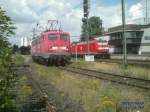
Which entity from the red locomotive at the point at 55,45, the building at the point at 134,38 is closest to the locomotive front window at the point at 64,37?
the red locomotive at the point at 55,45

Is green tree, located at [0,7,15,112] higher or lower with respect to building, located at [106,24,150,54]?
lower

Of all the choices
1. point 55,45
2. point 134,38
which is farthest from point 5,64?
point 134,38

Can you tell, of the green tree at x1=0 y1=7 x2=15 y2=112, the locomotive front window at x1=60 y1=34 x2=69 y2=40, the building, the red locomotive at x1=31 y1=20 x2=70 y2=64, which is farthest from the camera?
the building

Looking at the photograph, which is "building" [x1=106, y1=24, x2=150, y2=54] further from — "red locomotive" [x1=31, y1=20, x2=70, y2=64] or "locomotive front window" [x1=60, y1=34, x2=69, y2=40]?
"red locomotive" [x1=31, y1=20, x2=70, y2=64]

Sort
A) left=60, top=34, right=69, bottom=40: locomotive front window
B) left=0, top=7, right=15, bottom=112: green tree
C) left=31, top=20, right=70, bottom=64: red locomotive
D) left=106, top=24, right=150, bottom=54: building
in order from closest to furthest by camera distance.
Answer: left=0, top=7, right=15, bottom=112: green tree < left=31, top=20, right=70, bottom=64: red locomotive < left=60, top=34, right=69, bottom=40: locomotive front window < left=106, top=24, right=150, bottom=54: building

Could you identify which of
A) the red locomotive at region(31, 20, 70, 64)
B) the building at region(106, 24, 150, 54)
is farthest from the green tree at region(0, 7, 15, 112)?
the building at region(106, 24, 150, 54)

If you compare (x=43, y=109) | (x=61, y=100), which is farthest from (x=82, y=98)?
(x=43, y=109)

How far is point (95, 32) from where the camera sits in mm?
133875

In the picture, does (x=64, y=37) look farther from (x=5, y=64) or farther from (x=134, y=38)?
(x=134, y=38)

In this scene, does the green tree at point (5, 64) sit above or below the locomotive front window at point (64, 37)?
below

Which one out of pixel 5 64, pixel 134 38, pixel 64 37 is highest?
pixel 134 38

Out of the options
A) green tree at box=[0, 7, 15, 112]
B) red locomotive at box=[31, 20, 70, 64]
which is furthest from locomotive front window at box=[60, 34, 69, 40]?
green tree at box=[0, 7, 15, 112]

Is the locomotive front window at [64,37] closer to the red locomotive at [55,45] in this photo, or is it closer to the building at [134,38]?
the red locomotive at [55,45]

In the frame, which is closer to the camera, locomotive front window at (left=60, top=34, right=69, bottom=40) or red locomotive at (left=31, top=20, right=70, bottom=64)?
red locomotive at (left=31, top=20, right=70, bottom=64)
